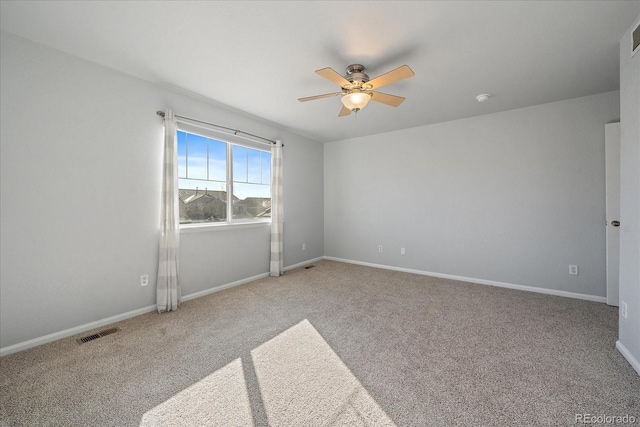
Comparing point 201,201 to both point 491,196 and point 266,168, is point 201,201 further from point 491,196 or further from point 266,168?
point 491,196

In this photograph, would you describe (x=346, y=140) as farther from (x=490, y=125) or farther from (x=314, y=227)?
(x=490, y=125)

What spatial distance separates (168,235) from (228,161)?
1.36 m

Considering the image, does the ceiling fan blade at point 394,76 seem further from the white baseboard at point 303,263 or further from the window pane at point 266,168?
the white baseboard at point 303,263

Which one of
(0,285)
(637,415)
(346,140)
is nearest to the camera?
(637,415)

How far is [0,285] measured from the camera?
2045 mm

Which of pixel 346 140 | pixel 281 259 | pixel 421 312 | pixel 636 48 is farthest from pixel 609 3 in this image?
pixel 281 259

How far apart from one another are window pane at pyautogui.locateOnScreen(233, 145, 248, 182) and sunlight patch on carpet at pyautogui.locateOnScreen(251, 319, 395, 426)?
2.50 m

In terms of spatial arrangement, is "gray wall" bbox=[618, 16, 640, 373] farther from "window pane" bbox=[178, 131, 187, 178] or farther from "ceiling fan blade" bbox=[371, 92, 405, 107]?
"window pane" bbox=[178, 131, 187, 178]

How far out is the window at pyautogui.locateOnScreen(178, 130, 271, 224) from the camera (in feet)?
11.0

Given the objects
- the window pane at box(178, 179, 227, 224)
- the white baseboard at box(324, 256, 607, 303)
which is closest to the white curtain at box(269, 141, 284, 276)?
the window pane at box(178, 179, 227, 224)

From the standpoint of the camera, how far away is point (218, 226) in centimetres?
359

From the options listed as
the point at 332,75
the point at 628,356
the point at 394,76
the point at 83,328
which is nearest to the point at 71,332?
the point at 83,328

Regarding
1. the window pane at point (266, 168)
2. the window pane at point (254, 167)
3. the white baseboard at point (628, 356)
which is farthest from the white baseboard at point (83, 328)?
the white baseboard at point (628, 356)

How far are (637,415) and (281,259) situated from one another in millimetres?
3800
